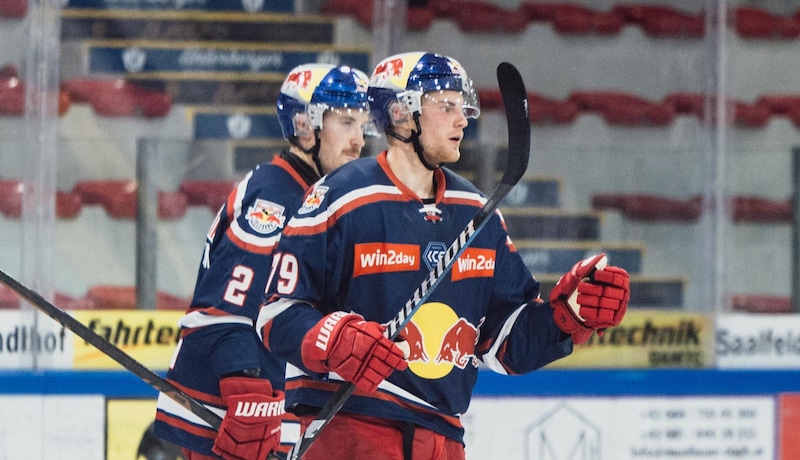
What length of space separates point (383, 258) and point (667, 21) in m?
2.71

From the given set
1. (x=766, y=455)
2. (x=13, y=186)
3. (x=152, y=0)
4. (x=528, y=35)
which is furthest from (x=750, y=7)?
(x=13, y=186)

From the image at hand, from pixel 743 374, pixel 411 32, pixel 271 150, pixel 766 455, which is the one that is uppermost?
pixel 411 32

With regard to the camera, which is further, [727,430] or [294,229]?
[727,430]

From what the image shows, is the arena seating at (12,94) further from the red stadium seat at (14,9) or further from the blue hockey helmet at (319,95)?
the blue hockey helmet at (319,95)

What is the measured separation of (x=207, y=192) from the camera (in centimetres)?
436

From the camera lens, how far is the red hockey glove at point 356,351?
219cm

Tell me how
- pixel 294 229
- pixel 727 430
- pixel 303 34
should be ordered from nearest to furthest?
pixel 294 229 → pixel 727 430 → pixel 303 34

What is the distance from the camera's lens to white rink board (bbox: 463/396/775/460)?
14.1ft

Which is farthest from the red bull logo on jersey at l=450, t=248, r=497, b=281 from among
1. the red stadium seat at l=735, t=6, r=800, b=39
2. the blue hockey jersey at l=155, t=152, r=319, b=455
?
the red stadium seat at l=735, t=6, r=800, b=39

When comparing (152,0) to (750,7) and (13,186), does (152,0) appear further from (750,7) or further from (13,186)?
(750,7)

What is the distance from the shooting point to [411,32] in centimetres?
457

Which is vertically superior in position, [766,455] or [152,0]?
[152,0]

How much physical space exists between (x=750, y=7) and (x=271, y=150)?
6.17 ft

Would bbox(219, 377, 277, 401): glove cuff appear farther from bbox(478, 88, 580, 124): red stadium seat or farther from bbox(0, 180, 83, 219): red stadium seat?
bbox(478, 88, 580, 124): red stadium seat
